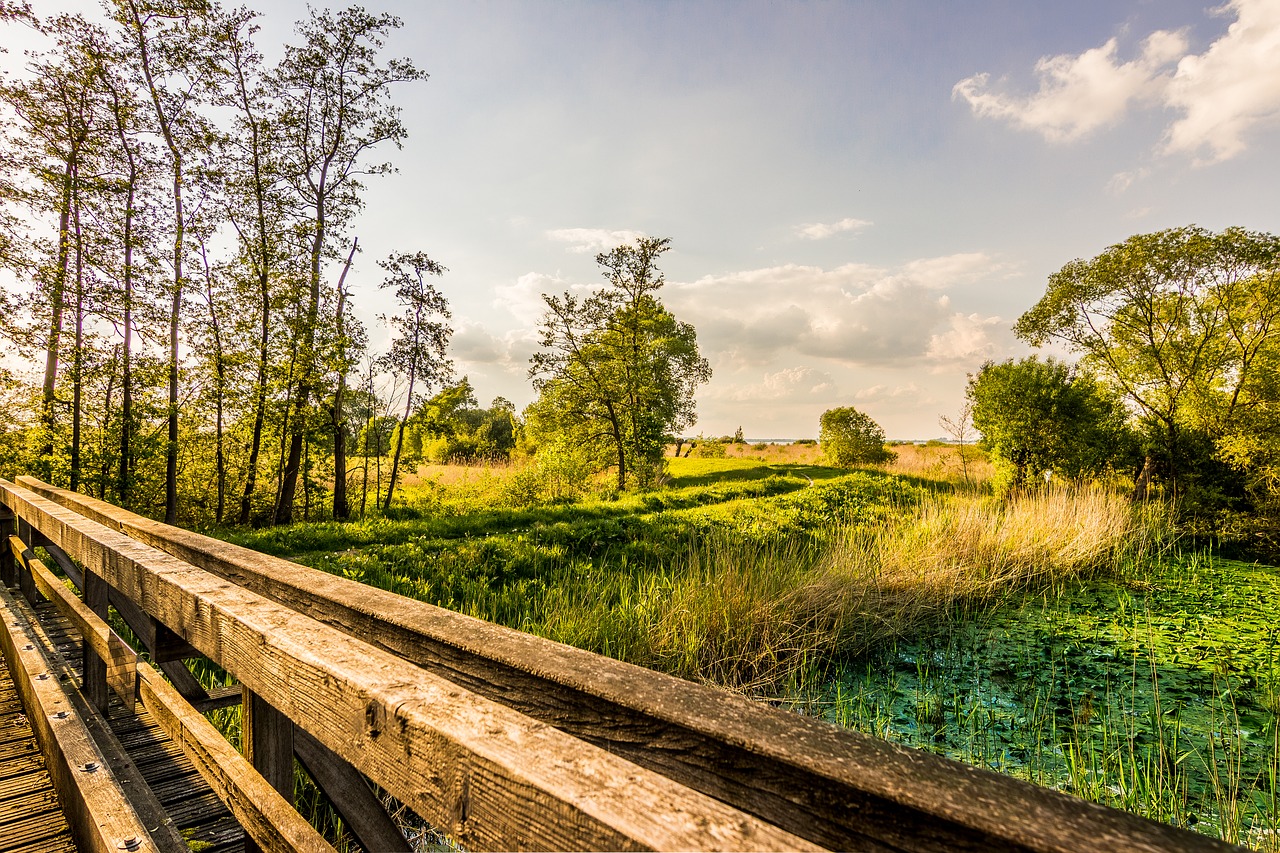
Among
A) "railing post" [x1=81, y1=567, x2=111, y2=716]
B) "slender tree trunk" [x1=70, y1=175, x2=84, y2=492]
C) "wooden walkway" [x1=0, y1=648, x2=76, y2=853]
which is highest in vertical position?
"slender tree trunk" [x1=70, y1=175, x2=84, y2=492]

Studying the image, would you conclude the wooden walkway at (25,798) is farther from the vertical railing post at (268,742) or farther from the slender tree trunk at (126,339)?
the slender tree trunk at (126,339)

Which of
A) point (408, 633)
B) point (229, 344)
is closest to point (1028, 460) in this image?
point (408, 633)

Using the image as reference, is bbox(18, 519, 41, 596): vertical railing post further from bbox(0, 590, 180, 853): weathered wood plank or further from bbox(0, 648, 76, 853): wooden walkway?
bbox(0, 590, 180, 853): weathered wood plank

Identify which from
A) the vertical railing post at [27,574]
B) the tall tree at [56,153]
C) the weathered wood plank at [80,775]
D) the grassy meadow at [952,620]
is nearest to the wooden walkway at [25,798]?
the weathered wood plank at [80,775]

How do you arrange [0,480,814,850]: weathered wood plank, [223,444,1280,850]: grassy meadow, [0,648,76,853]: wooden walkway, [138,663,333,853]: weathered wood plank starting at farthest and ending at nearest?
1. [223,444,1280,850]: grassy meadow
2. [0,648,76,853]: wooden walkway
3. [138,663,333,853]: weathered wood plank
4. [0,480,814,850]: weathered wood plank

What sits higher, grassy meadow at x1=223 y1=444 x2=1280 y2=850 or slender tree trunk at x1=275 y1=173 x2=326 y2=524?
slender tree trunk at x1=275 y1=173 x2=326 y2=524

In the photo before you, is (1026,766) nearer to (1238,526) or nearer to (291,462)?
(1238,526)

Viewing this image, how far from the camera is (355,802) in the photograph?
1516mm

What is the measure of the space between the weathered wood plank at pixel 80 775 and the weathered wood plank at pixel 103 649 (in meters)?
0.14

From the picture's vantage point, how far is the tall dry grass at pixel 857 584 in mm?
5680

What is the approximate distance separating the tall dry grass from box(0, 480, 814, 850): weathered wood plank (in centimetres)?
481

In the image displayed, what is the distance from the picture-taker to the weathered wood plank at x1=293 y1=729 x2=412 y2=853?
1458 mm

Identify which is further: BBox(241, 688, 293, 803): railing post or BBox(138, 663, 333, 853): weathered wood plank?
BBox(241, 688, 293, 803): railing post

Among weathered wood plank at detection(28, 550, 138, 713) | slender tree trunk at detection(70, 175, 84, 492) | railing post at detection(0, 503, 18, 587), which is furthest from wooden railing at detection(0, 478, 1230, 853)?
slender tree trunk at detection(70, 175, 84, 492)
